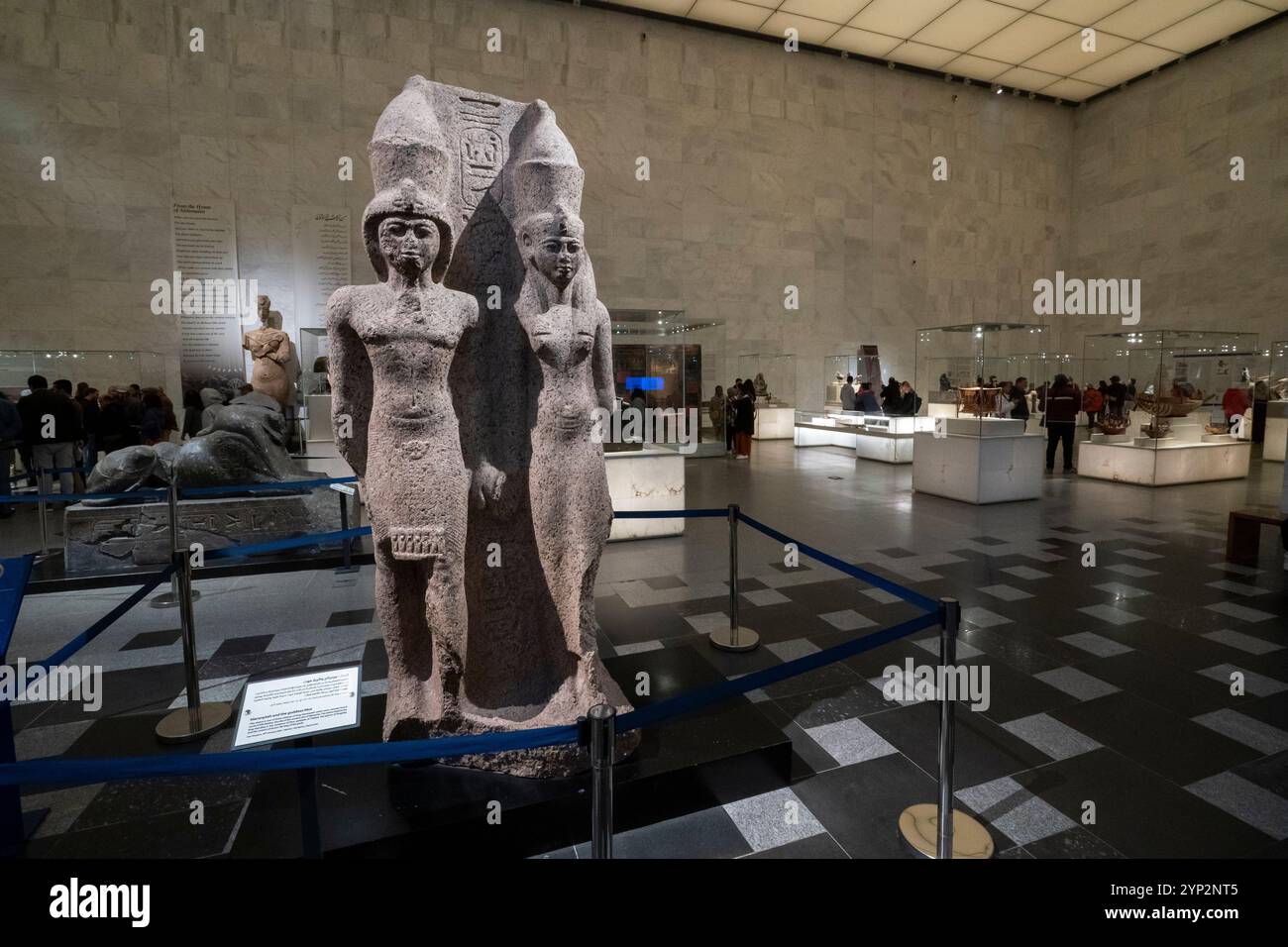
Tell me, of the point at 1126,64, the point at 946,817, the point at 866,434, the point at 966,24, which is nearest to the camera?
the point at 946,817

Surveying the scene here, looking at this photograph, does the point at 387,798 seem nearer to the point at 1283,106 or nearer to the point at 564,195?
the point at 564,195

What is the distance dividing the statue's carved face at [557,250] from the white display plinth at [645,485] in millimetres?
4794

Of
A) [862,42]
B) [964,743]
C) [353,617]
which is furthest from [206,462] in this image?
[862,42]

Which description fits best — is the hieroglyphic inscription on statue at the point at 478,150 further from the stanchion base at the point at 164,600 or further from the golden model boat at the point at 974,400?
the golden model boat at the point at 974,400

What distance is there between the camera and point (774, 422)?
712 inches

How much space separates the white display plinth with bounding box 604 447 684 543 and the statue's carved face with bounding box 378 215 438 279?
16.6ft

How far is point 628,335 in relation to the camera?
1163 centimetres

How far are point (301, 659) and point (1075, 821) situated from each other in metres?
4.24

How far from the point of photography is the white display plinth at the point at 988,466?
9148 millimetres

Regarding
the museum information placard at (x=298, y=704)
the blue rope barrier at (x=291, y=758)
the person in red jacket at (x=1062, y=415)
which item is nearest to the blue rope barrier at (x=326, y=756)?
the blue rope barrier at (x=291, y=758)

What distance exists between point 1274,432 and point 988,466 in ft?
29.6

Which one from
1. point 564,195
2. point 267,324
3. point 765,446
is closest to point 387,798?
point 564,195

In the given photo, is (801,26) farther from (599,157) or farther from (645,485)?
(645,485)

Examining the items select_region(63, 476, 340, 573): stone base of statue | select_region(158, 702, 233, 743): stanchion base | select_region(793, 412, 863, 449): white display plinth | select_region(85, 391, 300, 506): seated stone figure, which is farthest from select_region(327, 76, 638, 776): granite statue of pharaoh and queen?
select_region(793, 412, 863, 449): white display plinth
